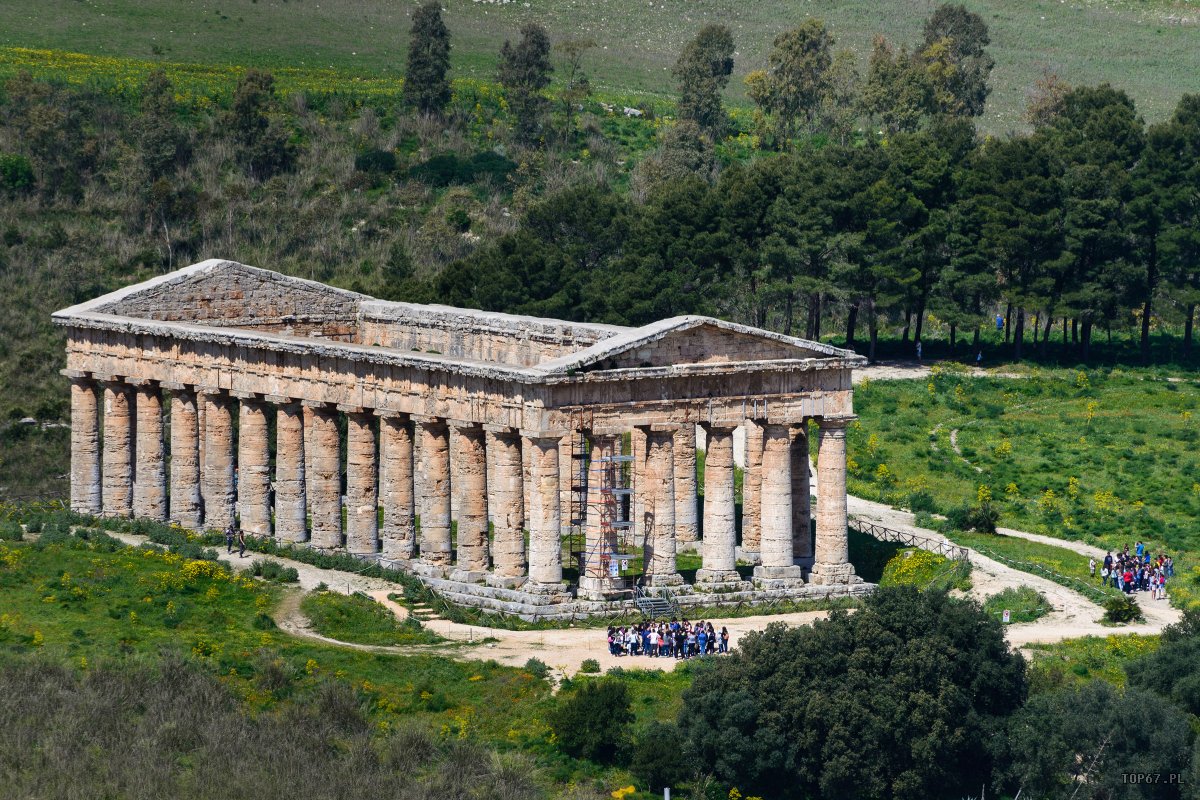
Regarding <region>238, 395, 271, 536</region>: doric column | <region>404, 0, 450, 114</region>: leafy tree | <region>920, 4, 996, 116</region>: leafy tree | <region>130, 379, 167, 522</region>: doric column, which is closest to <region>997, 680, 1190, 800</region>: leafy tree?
<region>238, 395, 271, 536</region>: doric column

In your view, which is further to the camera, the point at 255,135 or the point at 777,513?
the point at 255,135

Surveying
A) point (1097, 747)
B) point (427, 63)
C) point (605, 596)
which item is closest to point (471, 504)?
point (605, 596)

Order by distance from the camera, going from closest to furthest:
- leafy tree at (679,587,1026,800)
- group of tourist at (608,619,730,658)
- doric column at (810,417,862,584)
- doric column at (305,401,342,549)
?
leafy tree at (679,587,1026,800), group of tourist at (608,619,730,658), doric column at (810,417,862,584), doric column at (305,401,342,549)

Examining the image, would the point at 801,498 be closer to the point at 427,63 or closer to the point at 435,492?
the point at 435,492

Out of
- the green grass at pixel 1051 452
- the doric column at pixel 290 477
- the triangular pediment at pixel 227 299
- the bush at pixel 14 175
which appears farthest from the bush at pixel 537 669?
the bush at pixel 14 175

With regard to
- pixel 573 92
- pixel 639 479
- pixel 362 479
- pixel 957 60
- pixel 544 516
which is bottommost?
pixel 362 479

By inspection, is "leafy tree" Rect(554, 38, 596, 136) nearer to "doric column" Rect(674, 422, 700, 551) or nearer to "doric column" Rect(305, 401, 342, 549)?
"doric column" Rect(305, 401, 342, 549)
